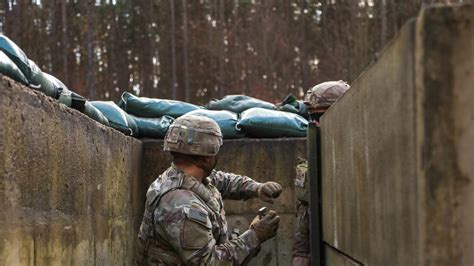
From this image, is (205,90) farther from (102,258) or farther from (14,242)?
(14,242)

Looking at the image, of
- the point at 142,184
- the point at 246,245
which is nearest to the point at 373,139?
the point at 246,245

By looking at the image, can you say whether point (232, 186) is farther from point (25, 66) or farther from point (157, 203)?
point (25, 66)

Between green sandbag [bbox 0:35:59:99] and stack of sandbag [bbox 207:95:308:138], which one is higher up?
stack of sandbag [bbox 207:95:308:138]

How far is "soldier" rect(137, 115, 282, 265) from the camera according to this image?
358 centimetres

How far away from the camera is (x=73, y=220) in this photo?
128 inches

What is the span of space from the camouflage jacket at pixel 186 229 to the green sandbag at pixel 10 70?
118 centimetres

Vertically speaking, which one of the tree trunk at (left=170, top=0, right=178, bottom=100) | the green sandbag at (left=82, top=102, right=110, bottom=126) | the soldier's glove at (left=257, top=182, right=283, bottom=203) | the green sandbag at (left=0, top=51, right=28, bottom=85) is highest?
the tree trunk at (left=170, top=0, right=178, bottom=100)

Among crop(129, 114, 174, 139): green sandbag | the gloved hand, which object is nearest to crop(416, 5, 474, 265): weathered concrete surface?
the gloved hand

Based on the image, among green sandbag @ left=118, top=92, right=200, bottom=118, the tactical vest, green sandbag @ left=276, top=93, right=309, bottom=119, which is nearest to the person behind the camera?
the tactical vest

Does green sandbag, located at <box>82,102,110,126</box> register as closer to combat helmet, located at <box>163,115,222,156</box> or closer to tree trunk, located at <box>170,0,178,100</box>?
combat helmet, located at <box>163,115,222,156</box>

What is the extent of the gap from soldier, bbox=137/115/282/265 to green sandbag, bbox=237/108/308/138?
1814 millimetres

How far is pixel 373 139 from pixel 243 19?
50.7 feet

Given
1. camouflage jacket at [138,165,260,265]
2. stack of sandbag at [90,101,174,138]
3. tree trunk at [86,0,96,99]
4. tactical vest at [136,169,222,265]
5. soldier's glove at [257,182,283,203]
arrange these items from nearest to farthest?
camouflage jacket at [138,165,260,265], tactical vest at [136,169,222,265], soldier's glove at [257,182,283,203], stack of sandbag at [90,101,174,138], tree trunk at [86,0,96,99]

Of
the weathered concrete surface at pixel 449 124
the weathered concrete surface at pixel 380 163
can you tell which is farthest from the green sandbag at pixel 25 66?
the weathered concrete surface at pixel 449 124
